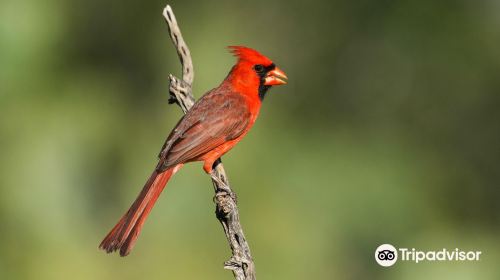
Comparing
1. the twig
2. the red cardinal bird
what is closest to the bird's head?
the red cardinal bird

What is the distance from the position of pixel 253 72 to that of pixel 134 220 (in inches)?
45.3

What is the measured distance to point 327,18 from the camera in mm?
5840

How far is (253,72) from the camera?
4.82 meters

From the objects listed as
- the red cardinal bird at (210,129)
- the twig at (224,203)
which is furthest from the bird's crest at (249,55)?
the twig at (224,203)

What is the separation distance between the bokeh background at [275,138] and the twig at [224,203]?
481mm

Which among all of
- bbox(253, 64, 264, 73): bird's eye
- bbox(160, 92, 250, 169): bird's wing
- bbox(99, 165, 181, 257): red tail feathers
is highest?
bbox(253, 64, 264, 73): bird's eye

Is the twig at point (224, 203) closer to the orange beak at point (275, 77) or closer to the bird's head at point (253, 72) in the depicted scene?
the bird's head at point (253, 72)

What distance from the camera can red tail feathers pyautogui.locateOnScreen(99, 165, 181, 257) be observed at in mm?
3967

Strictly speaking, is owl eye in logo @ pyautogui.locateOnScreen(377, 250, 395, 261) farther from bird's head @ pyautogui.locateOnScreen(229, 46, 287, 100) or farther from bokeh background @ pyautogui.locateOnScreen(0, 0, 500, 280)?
bird's head @ pyautogui.locateOnScreen(229, 46, 287, 100)

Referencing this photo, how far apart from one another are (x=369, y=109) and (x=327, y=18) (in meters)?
0.64

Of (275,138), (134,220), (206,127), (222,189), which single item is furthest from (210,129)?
(275,138)

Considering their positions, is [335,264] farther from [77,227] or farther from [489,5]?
[489,5]

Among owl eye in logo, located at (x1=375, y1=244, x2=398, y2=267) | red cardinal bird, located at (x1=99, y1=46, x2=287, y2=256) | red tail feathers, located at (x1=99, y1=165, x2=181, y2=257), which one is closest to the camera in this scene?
red tail feathers, located at (x1=99, y1=165, x2=181, y2=257)

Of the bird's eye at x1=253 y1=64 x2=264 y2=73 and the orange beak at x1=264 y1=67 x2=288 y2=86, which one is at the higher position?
the bird's eye at x1=253 y1=64 x2=264 y2=73
